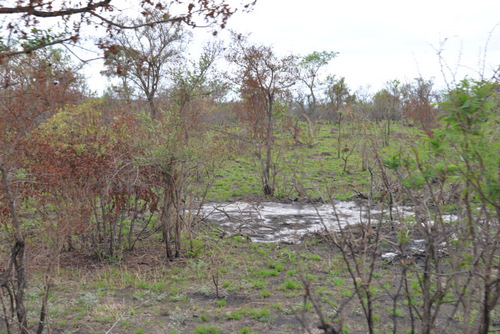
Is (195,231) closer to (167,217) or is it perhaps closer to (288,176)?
(167,217)

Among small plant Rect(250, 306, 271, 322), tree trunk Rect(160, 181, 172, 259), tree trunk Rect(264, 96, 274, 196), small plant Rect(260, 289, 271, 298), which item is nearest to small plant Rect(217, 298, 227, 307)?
small plant Rect(250, 306, 271, 322)

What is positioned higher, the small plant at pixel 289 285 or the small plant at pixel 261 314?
the small plant at pixel 289 285

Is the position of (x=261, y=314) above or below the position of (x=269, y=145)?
below

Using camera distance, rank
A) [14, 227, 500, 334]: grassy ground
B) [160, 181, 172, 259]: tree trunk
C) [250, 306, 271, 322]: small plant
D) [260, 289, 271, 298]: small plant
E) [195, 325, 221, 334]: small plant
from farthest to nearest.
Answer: [160, 181, 172, 259]: tree trunk, [260, 289, 271, 298]: small plant, [250, 306, 271, 322]: small plant, [14, 227, 500, 334]: grassy ground, [195, 325, 221, 334]: small plant

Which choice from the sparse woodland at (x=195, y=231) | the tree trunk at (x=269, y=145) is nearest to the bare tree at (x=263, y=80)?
the tree trunk at (x=269, y=145)

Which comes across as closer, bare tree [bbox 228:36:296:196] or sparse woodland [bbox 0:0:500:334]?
sparse woodland [bbox 0:0:500:334]

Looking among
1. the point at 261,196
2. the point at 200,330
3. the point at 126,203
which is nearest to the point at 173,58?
the point at 261,196

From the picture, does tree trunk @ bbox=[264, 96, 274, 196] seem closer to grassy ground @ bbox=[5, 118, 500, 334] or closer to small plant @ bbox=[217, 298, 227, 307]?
grassy ground @ bbox=[5, 118, 500, 334]

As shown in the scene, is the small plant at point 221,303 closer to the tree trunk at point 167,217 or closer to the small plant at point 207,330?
the small plant at point 207,330

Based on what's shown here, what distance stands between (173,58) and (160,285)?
15934mm

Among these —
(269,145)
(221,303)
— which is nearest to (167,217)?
(221,303)

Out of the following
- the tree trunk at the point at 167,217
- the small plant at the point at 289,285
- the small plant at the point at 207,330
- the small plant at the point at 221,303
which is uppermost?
the tree trunk at the point at 167,217

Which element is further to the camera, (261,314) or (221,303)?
(221,303)

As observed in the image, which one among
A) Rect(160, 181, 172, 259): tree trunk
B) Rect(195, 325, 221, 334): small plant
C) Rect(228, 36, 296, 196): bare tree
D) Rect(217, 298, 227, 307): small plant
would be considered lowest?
Rect(195, 325, 221, 334): small plant
